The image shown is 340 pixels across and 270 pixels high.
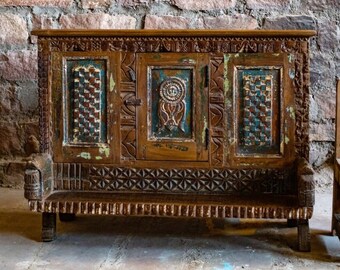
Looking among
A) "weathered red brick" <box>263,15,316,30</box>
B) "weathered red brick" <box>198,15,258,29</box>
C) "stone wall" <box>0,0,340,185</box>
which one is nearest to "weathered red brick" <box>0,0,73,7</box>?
"stone wall" <box>0,0,340,185</box>

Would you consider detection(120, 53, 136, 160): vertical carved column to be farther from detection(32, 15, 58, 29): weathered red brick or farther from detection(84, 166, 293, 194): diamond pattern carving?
detection(32, 15, 58, 29): weathered red brick

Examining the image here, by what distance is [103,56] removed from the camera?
233 cm

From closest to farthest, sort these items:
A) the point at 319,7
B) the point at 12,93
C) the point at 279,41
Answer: the point at 279,41 < the point at 319,7 < the point at 12,93

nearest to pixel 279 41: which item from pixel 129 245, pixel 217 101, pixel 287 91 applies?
pixel 287 91

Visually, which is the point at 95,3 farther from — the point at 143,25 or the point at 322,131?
the point at 322,131

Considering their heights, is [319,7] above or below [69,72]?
above

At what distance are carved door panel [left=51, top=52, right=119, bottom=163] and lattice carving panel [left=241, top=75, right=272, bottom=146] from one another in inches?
22.2

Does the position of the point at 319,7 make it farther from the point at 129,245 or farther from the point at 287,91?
the point at 129,245

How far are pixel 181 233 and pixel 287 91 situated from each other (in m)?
0.81

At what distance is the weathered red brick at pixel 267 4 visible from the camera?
3184 millimetres

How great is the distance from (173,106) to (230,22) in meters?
1.11

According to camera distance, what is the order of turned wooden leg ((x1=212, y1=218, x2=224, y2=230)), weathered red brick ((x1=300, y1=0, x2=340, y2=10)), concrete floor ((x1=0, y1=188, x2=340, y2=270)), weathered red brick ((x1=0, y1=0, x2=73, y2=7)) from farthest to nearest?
weathered red brick ((x1=0, y1=0, x2=73, y2=7))
weathered red brick ((x1=300, y1=0, x2=340, y2=10))
turned wooden leg ((x1=212, y1=218, x2=224, y2=230))
concrete floor ((x1=0, y1=188, x2=340, y2=270))

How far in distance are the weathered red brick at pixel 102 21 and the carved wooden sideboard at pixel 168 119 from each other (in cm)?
97

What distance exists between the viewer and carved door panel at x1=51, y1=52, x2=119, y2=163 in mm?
2334
